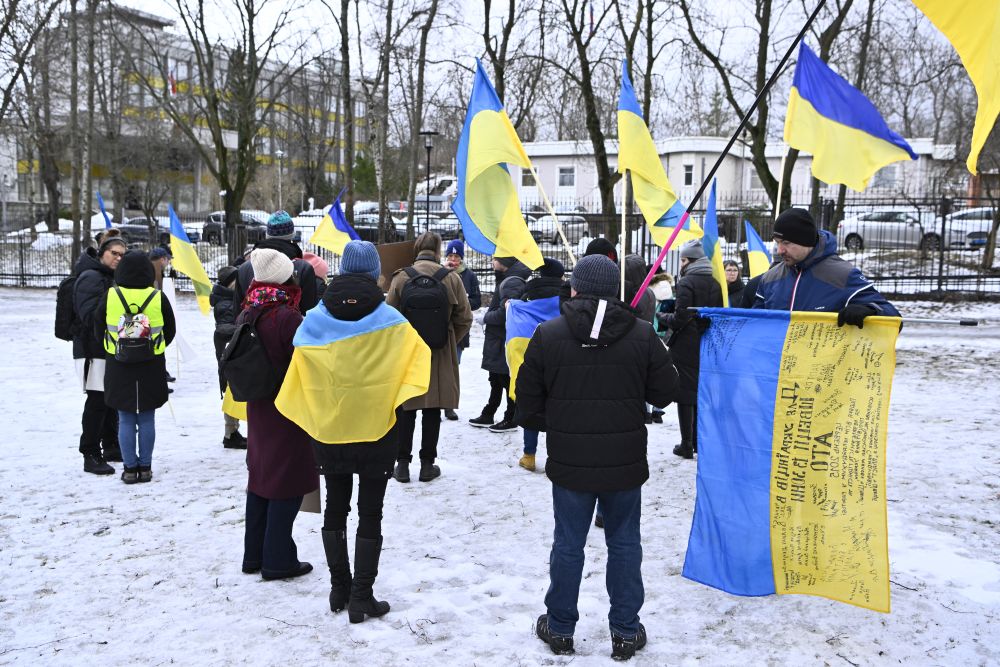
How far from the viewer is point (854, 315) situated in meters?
3.86

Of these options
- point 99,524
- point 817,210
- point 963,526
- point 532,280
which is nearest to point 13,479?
point 99,524

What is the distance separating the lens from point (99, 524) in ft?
18.2

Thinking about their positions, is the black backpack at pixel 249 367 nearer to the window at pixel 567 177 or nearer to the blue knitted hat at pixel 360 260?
the blue knitted hat at pixel 360 260

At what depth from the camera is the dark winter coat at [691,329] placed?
22.0 feet

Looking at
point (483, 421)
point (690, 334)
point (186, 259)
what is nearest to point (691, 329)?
point (690, 334)

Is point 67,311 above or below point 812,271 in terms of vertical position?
below

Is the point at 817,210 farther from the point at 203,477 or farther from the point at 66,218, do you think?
the point at 66,218

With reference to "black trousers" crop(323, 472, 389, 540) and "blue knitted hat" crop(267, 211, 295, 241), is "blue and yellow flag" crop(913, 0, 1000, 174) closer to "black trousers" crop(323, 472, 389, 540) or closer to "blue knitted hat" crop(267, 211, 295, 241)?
"black trousers" crop(323, 472, 389, 540)

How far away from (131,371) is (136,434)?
642mm

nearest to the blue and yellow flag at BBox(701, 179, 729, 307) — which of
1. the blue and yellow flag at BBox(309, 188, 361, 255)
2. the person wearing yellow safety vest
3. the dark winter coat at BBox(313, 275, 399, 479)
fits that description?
the dark winter coat at BBox(313, 275, 399, 479)

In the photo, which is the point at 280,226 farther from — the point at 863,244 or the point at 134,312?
the point at 863,244

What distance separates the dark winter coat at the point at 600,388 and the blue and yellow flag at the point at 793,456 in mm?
574

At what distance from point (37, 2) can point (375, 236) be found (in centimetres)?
1069

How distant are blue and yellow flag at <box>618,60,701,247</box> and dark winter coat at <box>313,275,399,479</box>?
183cm
